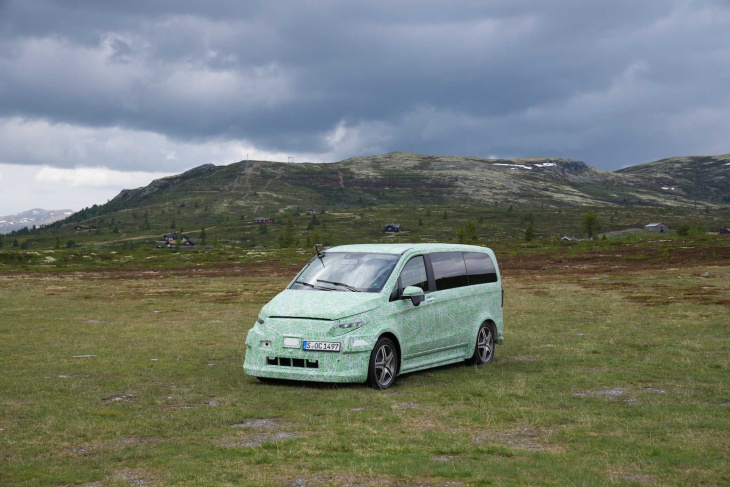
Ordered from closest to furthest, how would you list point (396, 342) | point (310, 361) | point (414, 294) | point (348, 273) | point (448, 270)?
point (310, 361) < point (396, 342) < point (414, 294) < point (348, 273) < point (448, 270)

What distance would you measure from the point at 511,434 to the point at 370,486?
10.4ft

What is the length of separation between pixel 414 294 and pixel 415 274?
0.96 meters

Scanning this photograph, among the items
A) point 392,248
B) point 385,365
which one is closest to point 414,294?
point 392,248

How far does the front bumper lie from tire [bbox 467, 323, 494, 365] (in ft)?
14.7

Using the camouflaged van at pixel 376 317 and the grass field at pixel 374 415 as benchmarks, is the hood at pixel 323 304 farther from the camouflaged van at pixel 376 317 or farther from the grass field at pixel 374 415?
the grass field at pixel 374 415

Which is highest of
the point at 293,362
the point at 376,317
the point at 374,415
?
the point at 376,317

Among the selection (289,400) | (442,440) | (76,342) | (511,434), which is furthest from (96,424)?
(76,342)

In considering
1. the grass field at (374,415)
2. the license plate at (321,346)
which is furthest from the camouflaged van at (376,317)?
the grass field at (374,415)

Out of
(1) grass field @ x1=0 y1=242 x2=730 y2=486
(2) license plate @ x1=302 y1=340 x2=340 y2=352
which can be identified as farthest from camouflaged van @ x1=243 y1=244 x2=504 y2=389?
(1) grass field @ x1=0 y1=242 x2=730 y2=486

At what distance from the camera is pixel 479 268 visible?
59.4 feet

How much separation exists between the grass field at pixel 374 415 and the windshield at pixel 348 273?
2.13 m

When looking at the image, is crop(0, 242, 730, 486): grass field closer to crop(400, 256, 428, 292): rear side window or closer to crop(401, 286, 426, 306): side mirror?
crop(401, 286, 426, 306): side mirror

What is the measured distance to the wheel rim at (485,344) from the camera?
1766 cm

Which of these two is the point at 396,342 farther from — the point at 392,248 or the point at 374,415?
the point at 374,415
